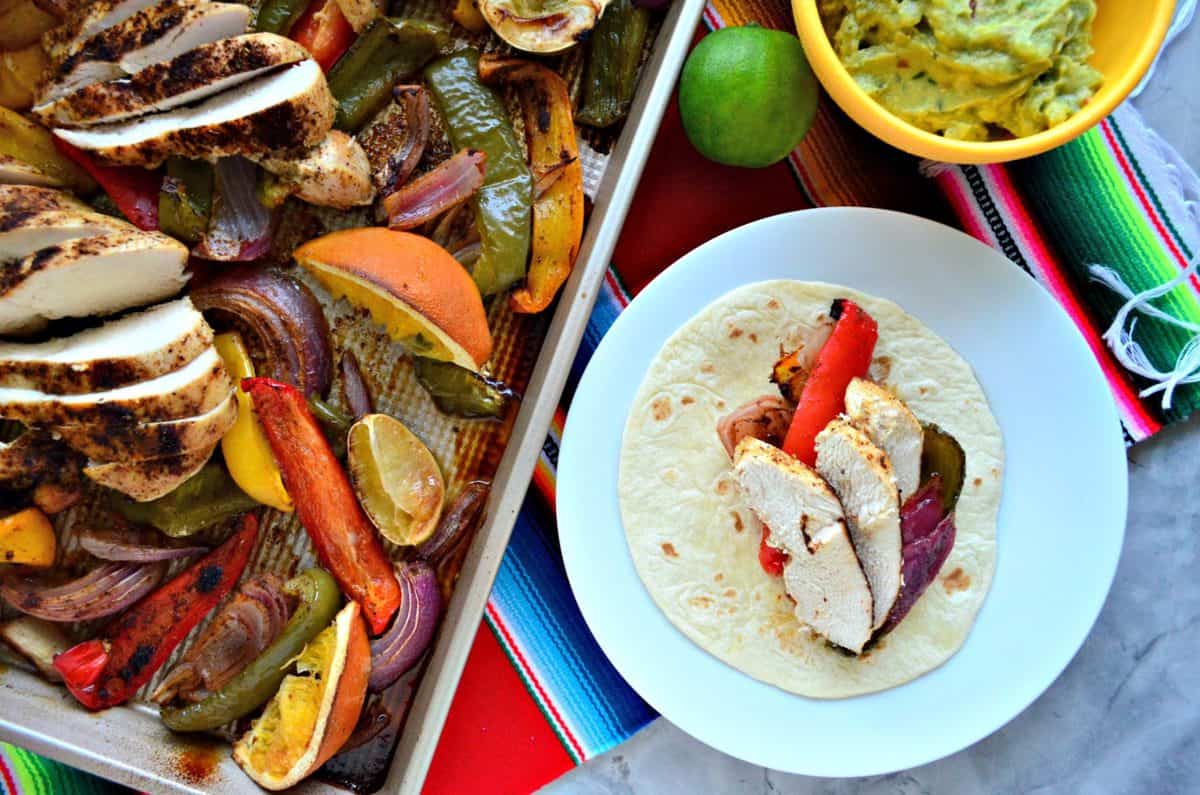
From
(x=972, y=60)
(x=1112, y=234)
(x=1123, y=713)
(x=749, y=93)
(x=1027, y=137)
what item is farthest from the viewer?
(x=1123, y=713)

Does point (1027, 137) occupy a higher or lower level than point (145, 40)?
lower

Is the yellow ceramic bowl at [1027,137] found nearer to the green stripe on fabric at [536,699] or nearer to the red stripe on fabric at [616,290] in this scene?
the red stripe on fabric at [616,290]

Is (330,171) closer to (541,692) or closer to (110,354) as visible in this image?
(110,354)

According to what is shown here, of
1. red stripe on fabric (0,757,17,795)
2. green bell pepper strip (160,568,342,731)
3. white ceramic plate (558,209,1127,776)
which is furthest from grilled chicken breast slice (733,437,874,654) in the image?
red stripe on fabric (0,757,17,795)

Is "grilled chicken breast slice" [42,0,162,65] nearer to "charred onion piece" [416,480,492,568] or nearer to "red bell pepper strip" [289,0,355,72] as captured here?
"red bell pepper strip" [289,0,355,72]

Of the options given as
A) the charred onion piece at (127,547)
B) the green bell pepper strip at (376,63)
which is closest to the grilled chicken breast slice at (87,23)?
the green bell pepper strip at (376,63)

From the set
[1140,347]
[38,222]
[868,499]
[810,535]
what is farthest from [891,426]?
[38,222]

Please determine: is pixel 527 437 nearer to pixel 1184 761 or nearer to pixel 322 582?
pixel 322 582
